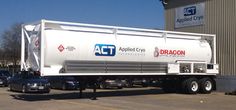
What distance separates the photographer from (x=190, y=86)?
96.6 feet

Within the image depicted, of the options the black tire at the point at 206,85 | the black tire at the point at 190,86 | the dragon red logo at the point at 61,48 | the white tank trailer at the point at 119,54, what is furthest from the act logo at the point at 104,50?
the black tire at the point at 206,85

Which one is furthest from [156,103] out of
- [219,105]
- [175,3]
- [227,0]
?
[175,3]

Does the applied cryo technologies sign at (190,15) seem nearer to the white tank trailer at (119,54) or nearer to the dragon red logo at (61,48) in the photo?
the white tank trailer at (119,54)

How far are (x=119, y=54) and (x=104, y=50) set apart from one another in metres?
1.07

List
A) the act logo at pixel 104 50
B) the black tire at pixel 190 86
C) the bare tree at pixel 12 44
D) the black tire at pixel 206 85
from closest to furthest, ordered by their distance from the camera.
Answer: the act logo at pixel 104 50 → the black tire at pixel 190 86 → the black tire at pixel 206 85 → the bare tree at pixel 12 44

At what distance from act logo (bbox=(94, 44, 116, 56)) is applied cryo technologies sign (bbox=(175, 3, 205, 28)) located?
34.9 ft

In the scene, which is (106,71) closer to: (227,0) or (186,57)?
(186,57)

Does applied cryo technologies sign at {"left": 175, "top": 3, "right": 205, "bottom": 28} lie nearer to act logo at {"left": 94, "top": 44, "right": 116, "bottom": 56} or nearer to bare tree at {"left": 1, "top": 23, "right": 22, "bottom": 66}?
act logo at {"left": 94, "top": 44, "right": 116, "bottom": 56}

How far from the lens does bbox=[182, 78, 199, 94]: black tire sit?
29.4 m

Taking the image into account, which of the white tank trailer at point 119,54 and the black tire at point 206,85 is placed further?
the black tire at point 206,85

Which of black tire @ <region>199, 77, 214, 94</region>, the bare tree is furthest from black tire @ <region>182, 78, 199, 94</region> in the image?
the bare tree

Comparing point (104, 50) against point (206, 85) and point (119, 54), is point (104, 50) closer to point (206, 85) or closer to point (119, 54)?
point (119, 54)

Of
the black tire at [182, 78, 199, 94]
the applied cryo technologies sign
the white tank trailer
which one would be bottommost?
the black tire at [182, 78, 199, 94]

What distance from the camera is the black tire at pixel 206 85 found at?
30.1 metres
